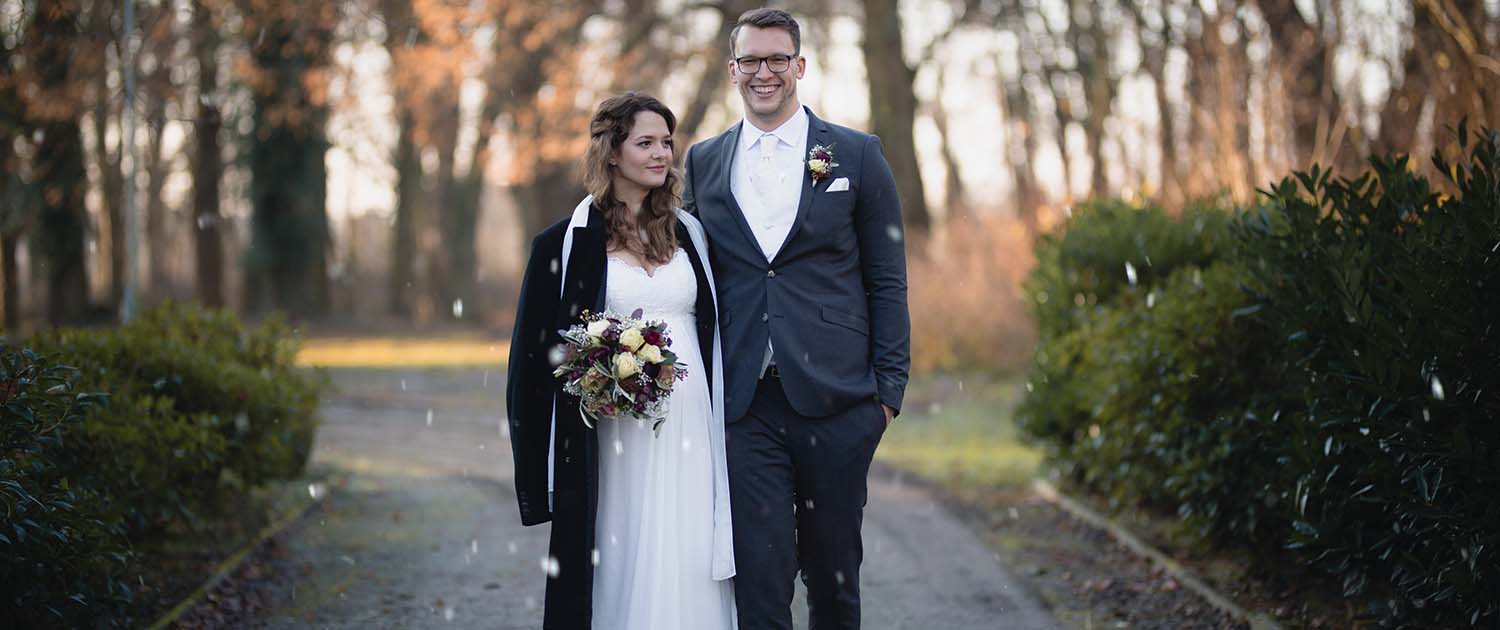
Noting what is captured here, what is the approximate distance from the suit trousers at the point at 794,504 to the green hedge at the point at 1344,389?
1.82 m

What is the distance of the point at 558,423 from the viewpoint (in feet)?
15.1

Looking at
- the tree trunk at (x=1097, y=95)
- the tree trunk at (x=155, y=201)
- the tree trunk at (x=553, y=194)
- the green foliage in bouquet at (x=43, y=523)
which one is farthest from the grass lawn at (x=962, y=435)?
the tree trunk at (x=155, y=201)

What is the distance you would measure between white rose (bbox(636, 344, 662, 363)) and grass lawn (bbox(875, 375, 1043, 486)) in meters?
7.02

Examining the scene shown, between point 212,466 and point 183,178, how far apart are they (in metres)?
40.6

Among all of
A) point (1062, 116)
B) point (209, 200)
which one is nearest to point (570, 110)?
point (209, 200)

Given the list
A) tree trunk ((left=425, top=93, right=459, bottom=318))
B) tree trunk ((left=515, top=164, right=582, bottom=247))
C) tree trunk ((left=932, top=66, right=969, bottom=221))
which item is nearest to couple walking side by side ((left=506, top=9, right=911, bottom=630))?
tree trunk ((left=515, top=164, right=582, bottom=247))

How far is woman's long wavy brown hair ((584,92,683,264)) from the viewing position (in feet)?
15.4

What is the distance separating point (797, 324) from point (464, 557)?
4523mm

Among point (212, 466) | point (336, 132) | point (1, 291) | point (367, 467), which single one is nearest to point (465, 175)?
point (336, 132)

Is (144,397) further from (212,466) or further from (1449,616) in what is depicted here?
(1449,616)

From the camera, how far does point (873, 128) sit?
23.0 metres

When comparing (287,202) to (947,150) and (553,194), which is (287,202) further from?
(947,150)

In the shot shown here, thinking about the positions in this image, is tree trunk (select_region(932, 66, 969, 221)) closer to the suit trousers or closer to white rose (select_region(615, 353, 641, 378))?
the suit trousers

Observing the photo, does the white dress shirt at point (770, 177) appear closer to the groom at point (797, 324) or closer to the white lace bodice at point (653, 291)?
the groom at point (797, 324)
